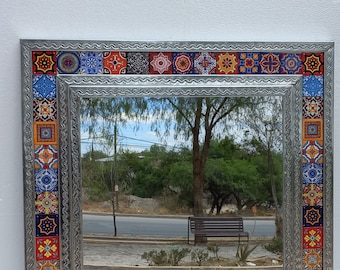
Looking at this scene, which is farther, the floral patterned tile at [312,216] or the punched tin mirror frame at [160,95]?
the floral patterned tile at [312,216]

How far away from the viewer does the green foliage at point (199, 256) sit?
1897 millimetres

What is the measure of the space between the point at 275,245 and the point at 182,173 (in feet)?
1.51

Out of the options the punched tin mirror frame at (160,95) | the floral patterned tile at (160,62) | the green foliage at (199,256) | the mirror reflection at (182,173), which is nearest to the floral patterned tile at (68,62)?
the punched tin mirror frame at (160,95)

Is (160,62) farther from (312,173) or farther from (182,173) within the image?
(312,173)

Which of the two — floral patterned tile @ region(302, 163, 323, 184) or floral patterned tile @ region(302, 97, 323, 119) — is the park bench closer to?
floral patterned tile @ region(302, 163, 323, 184)

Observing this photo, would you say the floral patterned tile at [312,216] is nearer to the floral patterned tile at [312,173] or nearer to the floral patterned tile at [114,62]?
the floral patterned tile at [312,173]

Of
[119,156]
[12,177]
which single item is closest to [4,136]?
[12,177]

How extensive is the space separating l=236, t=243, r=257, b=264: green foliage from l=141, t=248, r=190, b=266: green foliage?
20cm

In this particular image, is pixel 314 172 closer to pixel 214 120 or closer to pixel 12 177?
pixel 214 120

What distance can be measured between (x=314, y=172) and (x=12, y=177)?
1.15m

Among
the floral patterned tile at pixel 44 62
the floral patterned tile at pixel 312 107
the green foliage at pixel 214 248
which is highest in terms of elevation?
the floral patterned tile at pixel 44 62

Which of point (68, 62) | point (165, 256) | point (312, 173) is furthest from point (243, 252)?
point (68, 62)

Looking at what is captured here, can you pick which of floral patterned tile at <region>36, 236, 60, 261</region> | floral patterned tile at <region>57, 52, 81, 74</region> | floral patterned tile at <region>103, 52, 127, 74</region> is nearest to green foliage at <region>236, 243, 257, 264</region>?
floral patterned tile at <region>36, 236, 60, 261</region>

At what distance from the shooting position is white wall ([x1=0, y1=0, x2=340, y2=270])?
1813 millimetres
